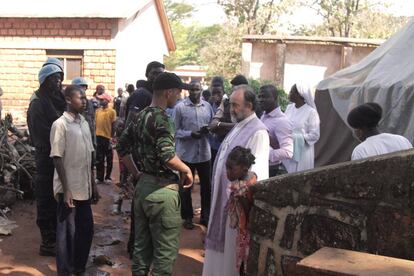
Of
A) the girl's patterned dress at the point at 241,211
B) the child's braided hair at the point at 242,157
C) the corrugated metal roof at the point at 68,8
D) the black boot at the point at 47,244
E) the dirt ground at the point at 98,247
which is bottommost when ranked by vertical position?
the dirt ground at the point at 98,247

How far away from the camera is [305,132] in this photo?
5391 mm

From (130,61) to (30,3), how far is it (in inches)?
151

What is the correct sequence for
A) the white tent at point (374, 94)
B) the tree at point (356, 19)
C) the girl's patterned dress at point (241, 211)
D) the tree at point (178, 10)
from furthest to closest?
the tree at point (178, 10) < the tree at point (356, 19) < the white tent at point (374, 94) < the girl's patterned dress at point (241, 211)

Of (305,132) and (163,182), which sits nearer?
(163,182)

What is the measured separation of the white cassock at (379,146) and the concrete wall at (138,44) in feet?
42.5

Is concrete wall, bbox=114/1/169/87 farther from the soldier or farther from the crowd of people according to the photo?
the soldier

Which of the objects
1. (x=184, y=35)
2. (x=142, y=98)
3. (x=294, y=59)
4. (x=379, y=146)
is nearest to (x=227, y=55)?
(x=294, y=59)

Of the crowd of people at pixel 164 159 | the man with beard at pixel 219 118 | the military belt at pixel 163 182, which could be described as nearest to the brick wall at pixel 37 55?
the man with beard at pixel 219 118

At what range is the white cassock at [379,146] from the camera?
11.5 ft

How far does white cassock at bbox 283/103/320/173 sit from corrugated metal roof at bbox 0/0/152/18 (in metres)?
11.0

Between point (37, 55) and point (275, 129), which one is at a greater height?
point (37, 55)

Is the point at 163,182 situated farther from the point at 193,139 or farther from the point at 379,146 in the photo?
the point at 193,139

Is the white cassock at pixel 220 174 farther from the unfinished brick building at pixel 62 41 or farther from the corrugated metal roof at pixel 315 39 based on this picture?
the unfinished brick building at pixel 62 41

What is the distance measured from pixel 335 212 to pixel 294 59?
14.0 meters
